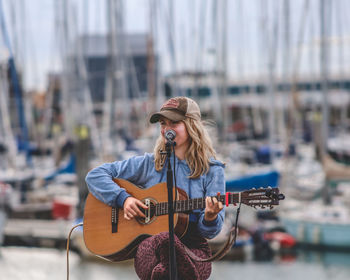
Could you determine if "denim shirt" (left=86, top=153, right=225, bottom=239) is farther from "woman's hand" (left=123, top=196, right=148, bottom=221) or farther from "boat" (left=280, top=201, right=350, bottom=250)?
"boat" (left=280, top=201, right=350, bottom=250)

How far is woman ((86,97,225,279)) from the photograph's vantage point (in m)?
2.99

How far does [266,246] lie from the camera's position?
13336 mm

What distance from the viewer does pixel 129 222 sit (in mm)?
3172

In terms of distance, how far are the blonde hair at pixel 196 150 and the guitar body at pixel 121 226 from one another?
0.15 m

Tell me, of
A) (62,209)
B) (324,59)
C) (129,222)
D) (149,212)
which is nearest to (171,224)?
(149,212)

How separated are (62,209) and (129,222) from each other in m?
11.1

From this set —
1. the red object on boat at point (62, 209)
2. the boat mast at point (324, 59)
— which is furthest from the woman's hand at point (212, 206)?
the boat mast at point (324, 59)

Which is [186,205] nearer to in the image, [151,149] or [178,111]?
[178,111]

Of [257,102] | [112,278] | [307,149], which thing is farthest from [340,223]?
[257,102]

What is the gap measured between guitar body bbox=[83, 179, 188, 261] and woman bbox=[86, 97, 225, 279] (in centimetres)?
6

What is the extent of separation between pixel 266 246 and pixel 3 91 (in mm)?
8950

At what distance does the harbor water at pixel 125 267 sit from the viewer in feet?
40.0

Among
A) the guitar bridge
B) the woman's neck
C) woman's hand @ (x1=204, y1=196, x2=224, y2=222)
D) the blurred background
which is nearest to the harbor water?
the blurred background

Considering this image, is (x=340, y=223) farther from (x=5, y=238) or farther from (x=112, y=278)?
(x=5, y=238)
